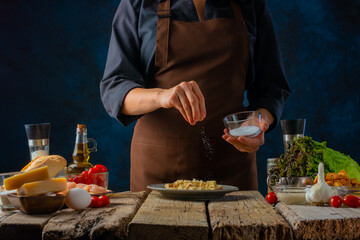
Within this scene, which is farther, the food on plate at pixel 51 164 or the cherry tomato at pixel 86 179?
the cherry tomato at pixel 86 179

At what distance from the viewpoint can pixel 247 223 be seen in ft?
3.08

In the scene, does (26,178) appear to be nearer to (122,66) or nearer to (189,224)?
(189,224)

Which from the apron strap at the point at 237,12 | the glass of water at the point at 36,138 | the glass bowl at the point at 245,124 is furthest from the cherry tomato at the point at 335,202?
the glass of water at the point at 36,138

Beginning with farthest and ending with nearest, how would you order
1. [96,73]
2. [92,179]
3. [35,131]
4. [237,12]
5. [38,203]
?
[96,73] → [237,12] → [35,131] → [92,179] → [38,203]

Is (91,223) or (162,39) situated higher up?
(162,39)

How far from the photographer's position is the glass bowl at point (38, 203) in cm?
105

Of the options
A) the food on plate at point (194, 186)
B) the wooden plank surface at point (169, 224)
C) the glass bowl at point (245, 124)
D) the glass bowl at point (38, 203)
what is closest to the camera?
the wooden plank surface at point (169, 224)

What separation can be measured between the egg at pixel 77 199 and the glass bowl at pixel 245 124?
2.02 ft

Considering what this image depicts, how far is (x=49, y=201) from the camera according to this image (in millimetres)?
1071

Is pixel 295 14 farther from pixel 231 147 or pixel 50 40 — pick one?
pixel 231 147

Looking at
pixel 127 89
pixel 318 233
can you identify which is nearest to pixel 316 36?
pixel 127 89

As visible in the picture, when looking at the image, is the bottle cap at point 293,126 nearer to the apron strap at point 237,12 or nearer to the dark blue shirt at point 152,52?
the dark blue shirt at point 152,52

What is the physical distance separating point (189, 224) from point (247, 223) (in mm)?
122

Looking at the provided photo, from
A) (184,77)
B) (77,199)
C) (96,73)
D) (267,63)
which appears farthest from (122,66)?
(96,73)
